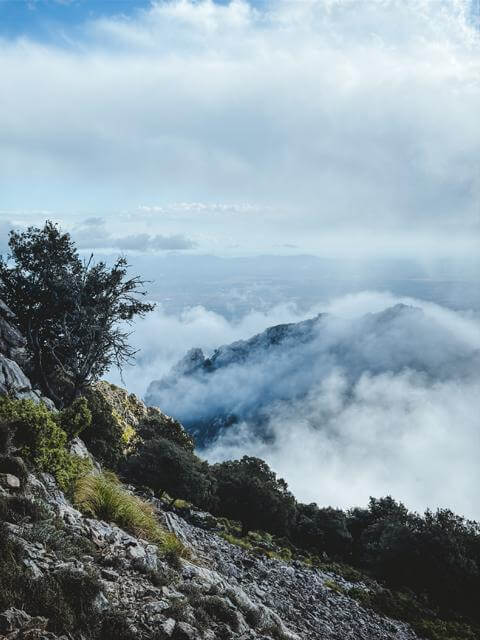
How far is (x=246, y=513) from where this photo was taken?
159 feet

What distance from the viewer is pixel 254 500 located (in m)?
49.4

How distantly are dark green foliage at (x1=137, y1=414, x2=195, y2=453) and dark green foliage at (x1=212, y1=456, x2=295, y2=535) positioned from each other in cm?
692

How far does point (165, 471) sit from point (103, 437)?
6205 millimetres

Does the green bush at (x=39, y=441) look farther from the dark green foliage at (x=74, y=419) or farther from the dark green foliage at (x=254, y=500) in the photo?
the dark green foliage at (x=254, y=500)

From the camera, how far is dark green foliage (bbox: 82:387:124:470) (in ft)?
106

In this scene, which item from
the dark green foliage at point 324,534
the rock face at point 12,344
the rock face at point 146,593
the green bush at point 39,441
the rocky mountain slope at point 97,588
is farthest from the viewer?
the dark green foliage at point 324,534

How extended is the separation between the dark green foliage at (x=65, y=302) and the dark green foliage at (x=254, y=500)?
86.2ft

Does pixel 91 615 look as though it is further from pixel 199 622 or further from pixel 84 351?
pixel 84 351

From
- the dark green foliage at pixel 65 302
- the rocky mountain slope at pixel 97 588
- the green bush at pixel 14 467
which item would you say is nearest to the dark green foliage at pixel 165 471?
the dark green foliage at pixel 65 302

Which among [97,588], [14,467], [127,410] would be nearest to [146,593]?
[97,588]

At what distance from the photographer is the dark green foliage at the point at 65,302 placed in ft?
101

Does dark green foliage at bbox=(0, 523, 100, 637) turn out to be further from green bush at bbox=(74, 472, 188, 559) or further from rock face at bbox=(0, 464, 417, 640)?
green bush at bbox=(74, 472, 188, 559)

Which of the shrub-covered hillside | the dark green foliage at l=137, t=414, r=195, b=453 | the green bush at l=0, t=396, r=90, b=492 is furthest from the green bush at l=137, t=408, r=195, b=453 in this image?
the green bush at l=0, t=396, r=90, b=492

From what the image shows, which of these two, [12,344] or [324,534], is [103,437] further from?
[324,534]
